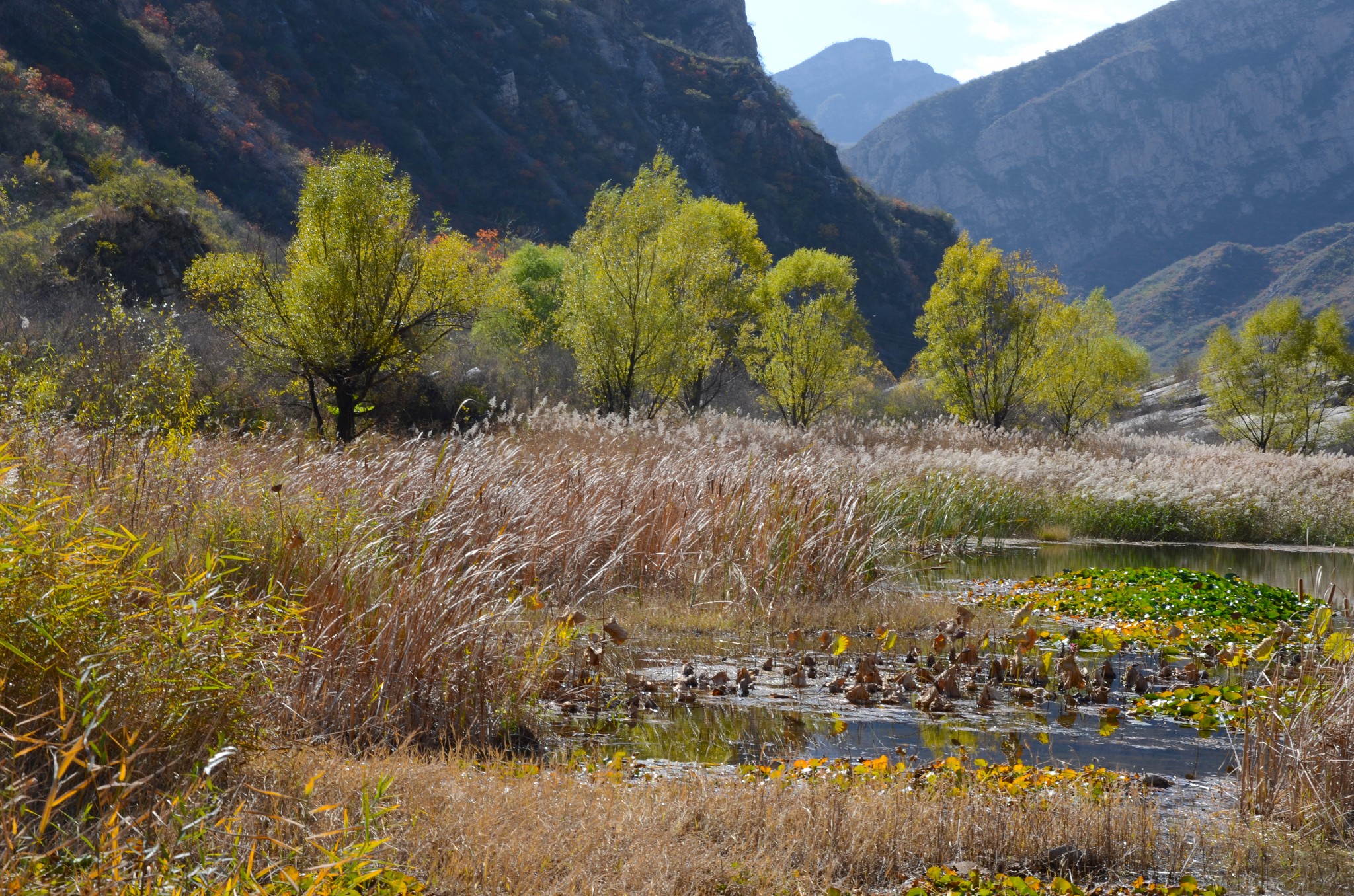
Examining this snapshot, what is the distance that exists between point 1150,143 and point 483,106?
10976cm

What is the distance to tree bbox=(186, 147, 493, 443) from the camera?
1480 cm

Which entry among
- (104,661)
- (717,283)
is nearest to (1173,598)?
(104,661)

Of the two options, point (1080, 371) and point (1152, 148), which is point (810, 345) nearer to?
point (1080, 371)

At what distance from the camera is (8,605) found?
250cm

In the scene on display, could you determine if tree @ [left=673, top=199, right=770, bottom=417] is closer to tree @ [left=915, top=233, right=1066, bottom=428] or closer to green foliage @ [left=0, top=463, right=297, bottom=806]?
tree @ [left=915, top=233, right=1066, bottom=428]

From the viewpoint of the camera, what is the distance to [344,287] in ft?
48.6

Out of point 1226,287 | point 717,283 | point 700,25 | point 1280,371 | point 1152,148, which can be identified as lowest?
point 1280,371

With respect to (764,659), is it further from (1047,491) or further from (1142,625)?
(1047,491)

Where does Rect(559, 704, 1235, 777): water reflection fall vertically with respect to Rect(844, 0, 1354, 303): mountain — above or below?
below

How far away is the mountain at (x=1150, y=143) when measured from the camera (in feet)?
381

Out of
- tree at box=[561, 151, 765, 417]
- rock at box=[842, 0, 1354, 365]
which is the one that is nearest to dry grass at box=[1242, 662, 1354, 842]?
tree at box=[561, 151, 765, 417]

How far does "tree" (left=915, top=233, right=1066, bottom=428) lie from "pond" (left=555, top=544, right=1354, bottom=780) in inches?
941

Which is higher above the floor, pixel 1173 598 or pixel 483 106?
pixel 483 106

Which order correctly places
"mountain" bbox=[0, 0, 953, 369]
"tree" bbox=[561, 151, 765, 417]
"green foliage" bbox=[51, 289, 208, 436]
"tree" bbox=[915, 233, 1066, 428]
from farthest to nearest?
1. "mountain" bbox=[0, 0, 953, 369]
2. "tree" bbox=[915, 233, 1066, 428]
3. "tree" bbox=[561, 151, 765, 417]
4. "green foliage" bbox=[51, 289, 208, 436]
